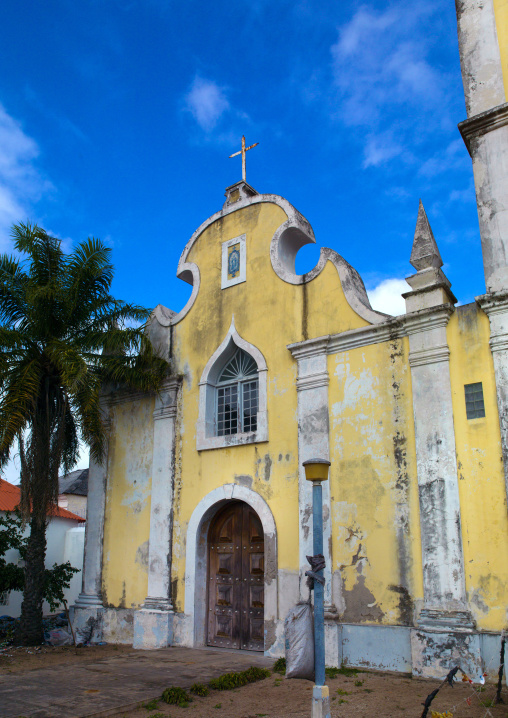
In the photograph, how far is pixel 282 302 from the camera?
10812 millimetres

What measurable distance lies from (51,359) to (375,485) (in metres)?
6.21

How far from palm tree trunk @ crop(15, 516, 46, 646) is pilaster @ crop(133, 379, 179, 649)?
1.89 m

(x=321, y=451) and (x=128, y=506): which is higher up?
(x=321, y=451)

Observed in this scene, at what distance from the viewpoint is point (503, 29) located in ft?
30.8

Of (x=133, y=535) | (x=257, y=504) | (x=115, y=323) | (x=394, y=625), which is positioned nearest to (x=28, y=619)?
(x=133, y=535)

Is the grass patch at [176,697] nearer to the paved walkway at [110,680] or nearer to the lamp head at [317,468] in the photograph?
the paved walkway at [110,680]

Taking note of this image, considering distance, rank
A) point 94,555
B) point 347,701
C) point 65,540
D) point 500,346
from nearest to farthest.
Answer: point 347,701, point 500,346, point 94,555, point 65,540

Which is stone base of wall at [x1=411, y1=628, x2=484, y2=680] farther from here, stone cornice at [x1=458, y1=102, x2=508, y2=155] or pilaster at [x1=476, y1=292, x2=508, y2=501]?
stone cornice at [x1=458, y1=102, x2=508, y2=155]

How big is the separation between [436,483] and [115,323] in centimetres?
711

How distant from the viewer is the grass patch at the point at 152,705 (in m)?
6.73

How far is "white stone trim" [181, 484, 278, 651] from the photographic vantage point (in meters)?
9.81

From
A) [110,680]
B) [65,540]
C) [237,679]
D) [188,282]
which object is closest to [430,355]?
[237,679]

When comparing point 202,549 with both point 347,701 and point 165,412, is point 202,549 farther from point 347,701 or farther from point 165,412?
point 347,701

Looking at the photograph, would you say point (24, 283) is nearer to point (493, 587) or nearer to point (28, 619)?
point (28, 619)
